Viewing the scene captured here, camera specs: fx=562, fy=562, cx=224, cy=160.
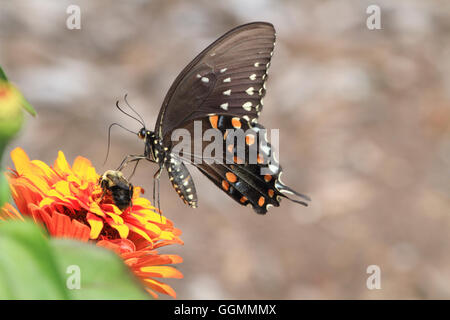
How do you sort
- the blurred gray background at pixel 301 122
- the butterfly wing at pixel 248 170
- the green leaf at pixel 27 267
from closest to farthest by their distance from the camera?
1. the green leaf at pixel 27 267
2. the butterfly wing at pixel 248 170
3. the blurred gray background at pixel 301 122

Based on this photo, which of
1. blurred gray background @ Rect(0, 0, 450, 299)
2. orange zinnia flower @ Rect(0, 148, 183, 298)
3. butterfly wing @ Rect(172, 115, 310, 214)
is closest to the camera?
orange zinnia flower @ Rect(0, 148, 183, 298)

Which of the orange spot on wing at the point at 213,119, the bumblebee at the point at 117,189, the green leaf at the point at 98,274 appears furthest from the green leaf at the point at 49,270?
the orange spot on wing at the point at 213,119

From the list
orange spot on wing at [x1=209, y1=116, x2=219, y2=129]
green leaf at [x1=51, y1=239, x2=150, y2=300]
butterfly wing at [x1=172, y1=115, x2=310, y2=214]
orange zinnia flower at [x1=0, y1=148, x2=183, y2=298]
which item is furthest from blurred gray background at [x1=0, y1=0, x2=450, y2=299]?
green leaf at [x1=51, y1=239, x2=150, y2=300]

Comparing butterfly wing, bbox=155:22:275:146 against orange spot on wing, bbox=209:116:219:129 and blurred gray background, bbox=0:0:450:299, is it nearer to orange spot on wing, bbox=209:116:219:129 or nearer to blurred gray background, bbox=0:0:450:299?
orange spot on wing, bbox=209:116:219:129

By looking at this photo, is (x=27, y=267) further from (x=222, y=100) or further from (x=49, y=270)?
(x=222, y=100)

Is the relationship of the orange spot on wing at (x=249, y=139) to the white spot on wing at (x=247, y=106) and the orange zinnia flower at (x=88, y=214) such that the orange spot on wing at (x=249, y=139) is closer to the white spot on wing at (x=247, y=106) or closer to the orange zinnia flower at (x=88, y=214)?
the white spot on wing at (x=247, y=106)

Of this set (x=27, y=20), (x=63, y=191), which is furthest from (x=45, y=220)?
(x=27, y=20)
